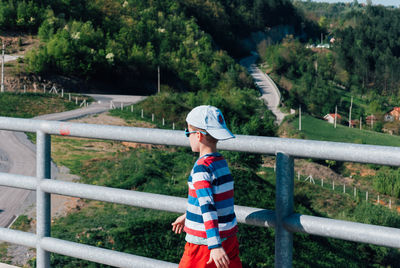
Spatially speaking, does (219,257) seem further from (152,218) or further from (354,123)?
(354,123)

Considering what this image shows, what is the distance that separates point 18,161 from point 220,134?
799 inches

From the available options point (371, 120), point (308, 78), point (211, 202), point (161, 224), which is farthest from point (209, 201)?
point (308, 78)

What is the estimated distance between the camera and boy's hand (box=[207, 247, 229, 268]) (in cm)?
216

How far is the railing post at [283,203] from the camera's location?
2.27 m

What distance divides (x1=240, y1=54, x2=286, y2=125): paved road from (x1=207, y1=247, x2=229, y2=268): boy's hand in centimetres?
9536

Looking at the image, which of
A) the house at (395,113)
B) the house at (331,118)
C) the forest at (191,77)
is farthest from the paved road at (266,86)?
the house at (395,113)

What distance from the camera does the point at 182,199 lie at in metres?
2.49

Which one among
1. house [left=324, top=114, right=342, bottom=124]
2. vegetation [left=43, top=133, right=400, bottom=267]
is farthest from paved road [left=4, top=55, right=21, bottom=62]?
house [left=324, top=114, right=342, bottom=124]

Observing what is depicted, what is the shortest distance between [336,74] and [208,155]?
15763cm

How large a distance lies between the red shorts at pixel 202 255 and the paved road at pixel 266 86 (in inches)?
3747

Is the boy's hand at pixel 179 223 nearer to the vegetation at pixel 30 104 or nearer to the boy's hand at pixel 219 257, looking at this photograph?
the boy's hand at pixel 219 257

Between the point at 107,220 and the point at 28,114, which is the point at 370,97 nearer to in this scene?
the point at 28,114

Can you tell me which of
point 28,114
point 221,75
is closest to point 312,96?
point 221,75

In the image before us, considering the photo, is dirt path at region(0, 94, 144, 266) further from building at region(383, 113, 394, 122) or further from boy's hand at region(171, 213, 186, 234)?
building at region(383, 113, 394, 122)
